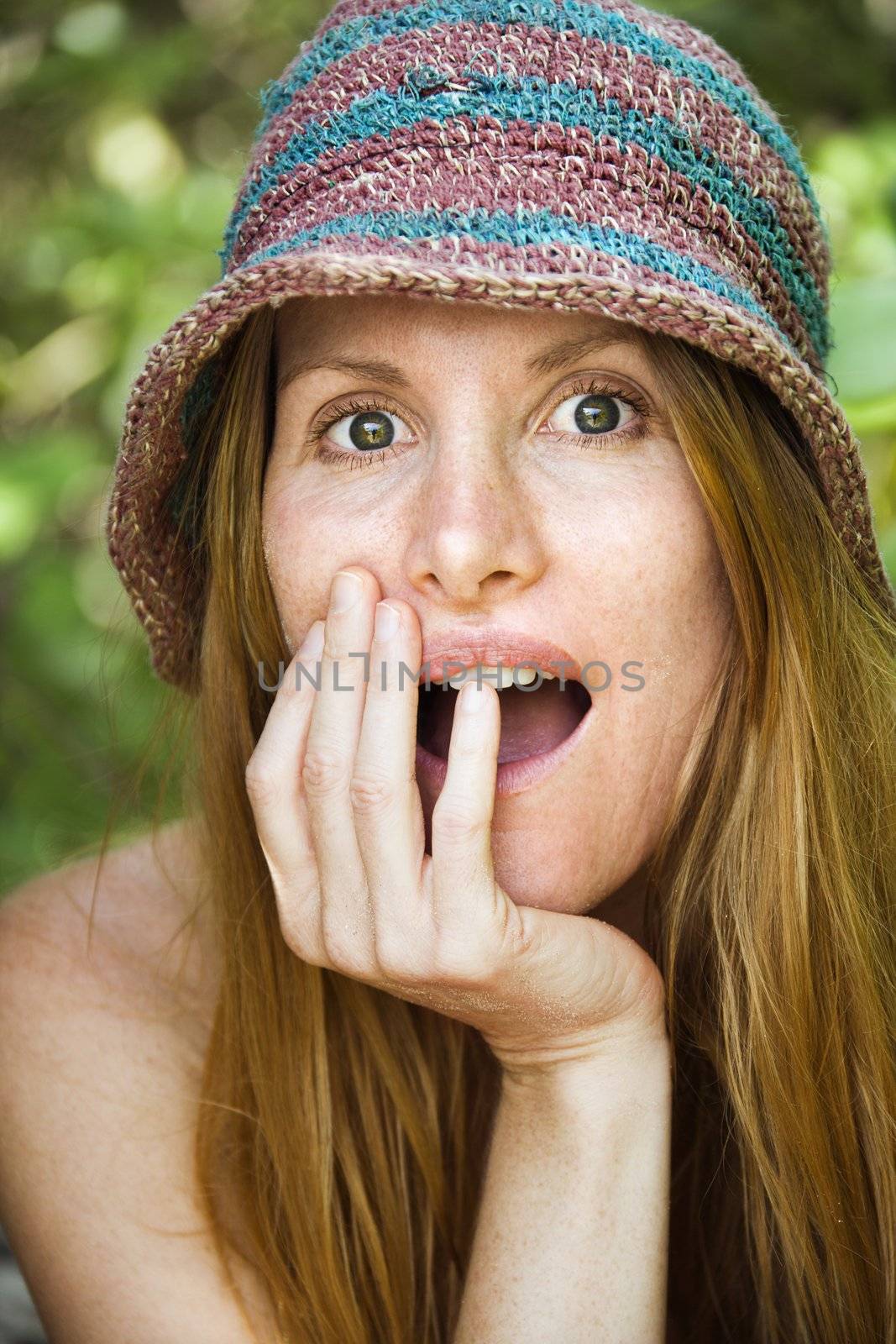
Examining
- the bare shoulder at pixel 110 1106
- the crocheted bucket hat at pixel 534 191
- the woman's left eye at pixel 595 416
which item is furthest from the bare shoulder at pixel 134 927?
the woman's left eye at pixel 595 416

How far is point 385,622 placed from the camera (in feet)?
4.55

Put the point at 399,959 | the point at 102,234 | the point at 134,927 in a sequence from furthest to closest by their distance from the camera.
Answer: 1. the point at 102,234
2. the point at 134,927
3. the point at 399,959

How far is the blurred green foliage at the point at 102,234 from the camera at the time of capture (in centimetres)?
272

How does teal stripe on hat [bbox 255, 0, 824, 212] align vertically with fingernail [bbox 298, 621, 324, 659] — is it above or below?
above

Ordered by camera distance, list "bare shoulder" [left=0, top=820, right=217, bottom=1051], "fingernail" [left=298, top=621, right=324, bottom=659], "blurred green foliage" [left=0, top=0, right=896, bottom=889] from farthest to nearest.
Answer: "blurred green foliage" [left=0, top=0, right=896, bottom=889] → "bare shoulder" [left=0, top=820, right=217, bottom=1051] → "fingernail" [left=298, top=621, right=324, bottom=659]

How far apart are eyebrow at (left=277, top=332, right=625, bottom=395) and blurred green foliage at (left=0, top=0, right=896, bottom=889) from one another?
843 mm

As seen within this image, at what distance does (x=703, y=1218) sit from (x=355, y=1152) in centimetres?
51

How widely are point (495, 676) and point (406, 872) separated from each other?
0.79 ft

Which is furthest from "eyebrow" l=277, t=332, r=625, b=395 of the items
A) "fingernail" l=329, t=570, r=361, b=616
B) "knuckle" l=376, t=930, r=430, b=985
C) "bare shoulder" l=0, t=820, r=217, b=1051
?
"bare shoulder" l=0, t=820, r=217, b=1051

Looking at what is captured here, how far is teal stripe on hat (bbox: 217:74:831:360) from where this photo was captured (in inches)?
52.4

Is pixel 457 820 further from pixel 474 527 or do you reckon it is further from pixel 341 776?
pixel 474 527

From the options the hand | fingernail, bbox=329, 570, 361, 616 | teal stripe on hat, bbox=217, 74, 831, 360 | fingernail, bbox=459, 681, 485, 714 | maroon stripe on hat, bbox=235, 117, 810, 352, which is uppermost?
teal stripe on hat, bbox=217, 74, 831, 360

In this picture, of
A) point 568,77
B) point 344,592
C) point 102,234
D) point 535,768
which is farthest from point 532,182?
point 102,234

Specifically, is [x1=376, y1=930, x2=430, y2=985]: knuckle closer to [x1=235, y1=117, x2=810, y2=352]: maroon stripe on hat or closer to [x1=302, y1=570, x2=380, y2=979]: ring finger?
[x1=302, y1=570, x2=380, y2=979]: ring finger
